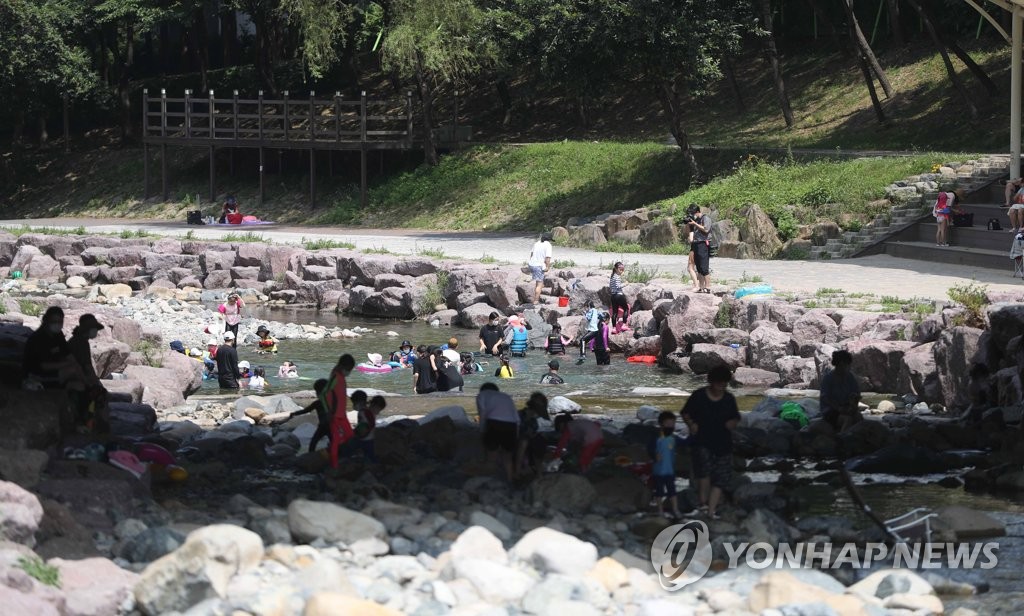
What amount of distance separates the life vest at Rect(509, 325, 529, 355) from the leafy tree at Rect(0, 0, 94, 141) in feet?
111

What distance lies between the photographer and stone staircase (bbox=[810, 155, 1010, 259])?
29719mm

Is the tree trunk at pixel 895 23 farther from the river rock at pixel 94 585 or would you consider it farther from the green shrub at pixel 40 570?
the green shrub at pixel 40 570

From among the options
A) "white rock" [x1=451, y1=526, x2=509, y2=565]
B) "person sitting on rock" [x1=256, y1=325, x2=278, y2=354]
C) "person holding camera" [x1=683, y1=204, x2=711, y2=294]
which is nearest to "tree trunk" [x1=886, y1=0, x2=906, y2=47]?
"person holding camera" [x1=683, y1=204, x2=711, y2=294]

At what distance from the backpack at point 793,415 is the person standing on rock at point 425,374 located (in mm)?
5538

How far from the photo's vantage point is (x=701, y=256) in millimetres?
25391

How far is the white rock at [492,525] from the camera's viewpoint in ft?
40.7

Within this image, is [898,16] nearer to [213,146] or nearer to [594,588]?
[213,146]

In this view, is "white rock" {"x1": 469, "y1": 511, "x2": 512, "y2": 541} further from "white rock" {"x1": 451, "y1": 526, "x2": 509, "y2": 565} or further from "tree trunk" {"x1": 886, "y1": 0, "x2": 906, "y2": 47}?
"tree trunk" {"x1": 886, "y1": 0, "x2": 906, "y2": 47}

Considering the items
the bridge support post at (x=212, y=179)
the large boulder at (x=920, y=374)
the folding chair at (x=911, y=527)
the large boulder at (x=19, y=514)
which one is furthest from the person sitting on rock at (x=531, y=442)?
the bridge support post at (x=212, y=179)

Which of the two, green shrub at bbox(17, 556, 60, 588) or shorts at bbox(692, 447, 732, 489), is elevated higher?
shorts at bbox(692, 447, 732, 489)

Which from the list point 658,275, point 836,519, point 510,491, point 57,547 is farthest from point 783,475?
point 658,275

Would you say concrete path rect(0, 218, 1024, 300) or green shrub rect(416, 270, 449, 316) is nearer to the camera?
concrete path rect(0, 218, 1024, 300)

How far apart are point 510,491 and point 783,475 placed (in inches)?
121

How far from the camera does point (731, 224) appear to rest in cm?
3189
